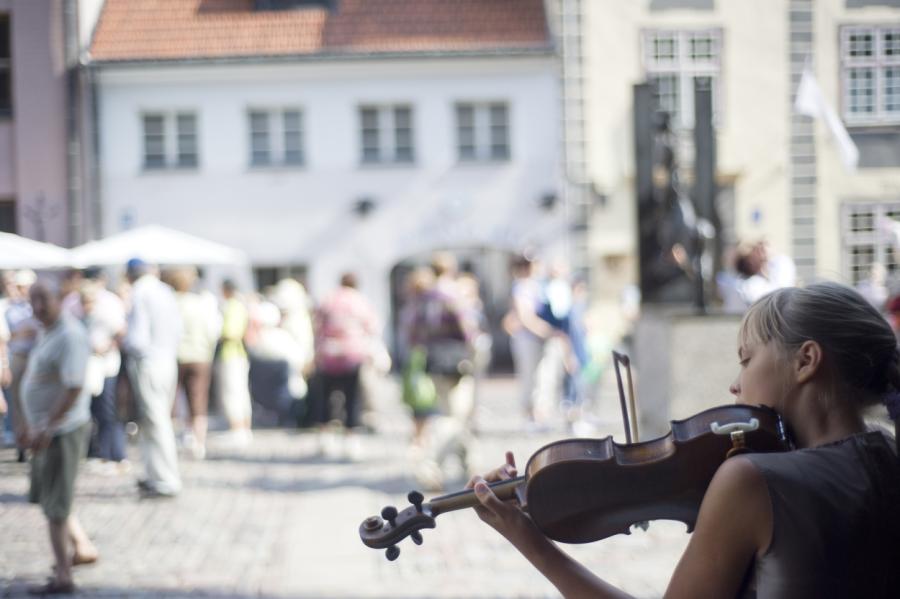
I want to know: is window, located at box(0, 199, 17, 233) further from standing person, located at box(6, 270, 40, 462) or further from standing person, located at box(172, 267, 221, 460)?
standing person, located at box(172, 267, 221, 460)

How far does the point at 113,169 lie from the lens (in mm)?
19406

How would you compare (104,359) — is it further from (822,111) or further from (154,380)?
(822,111)

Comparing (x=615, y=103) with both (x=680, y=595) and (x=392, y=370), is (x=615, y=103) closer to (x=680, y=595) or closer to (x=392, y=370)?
(x=392, y=370)

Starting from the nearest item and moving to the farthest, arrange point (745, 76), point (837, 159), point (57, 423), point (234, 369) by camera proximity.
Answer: point (837, 159), point (57, 423), point (745, 76), point (234, 369)

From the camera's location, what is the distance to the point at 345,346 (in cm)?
991

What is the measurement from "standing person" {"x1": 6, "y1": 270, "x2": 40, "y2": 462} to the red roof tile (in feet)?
31.9

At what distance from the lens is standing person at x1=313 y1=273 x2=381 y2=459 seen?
991cm

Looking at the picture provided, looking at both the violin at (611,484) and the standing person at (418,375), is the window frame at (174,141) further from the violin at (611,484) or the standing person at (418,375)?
the violin at (611,484)

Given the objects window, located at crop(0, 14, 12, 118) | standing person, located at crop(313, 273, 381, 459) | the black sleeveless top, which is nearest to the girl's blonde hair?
the black sleeveless top

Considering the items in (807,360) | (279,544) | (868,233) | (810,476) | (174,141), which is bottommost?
(279,544)

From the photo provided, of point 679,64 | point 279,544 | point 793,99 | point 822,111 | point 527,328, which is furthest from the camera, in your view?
point 527,328

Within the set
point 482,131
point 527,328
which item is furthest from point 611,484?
point 482,131

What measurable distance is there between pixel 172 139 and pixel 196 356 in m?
10.1

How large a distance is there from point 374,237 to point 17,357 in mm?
11281
